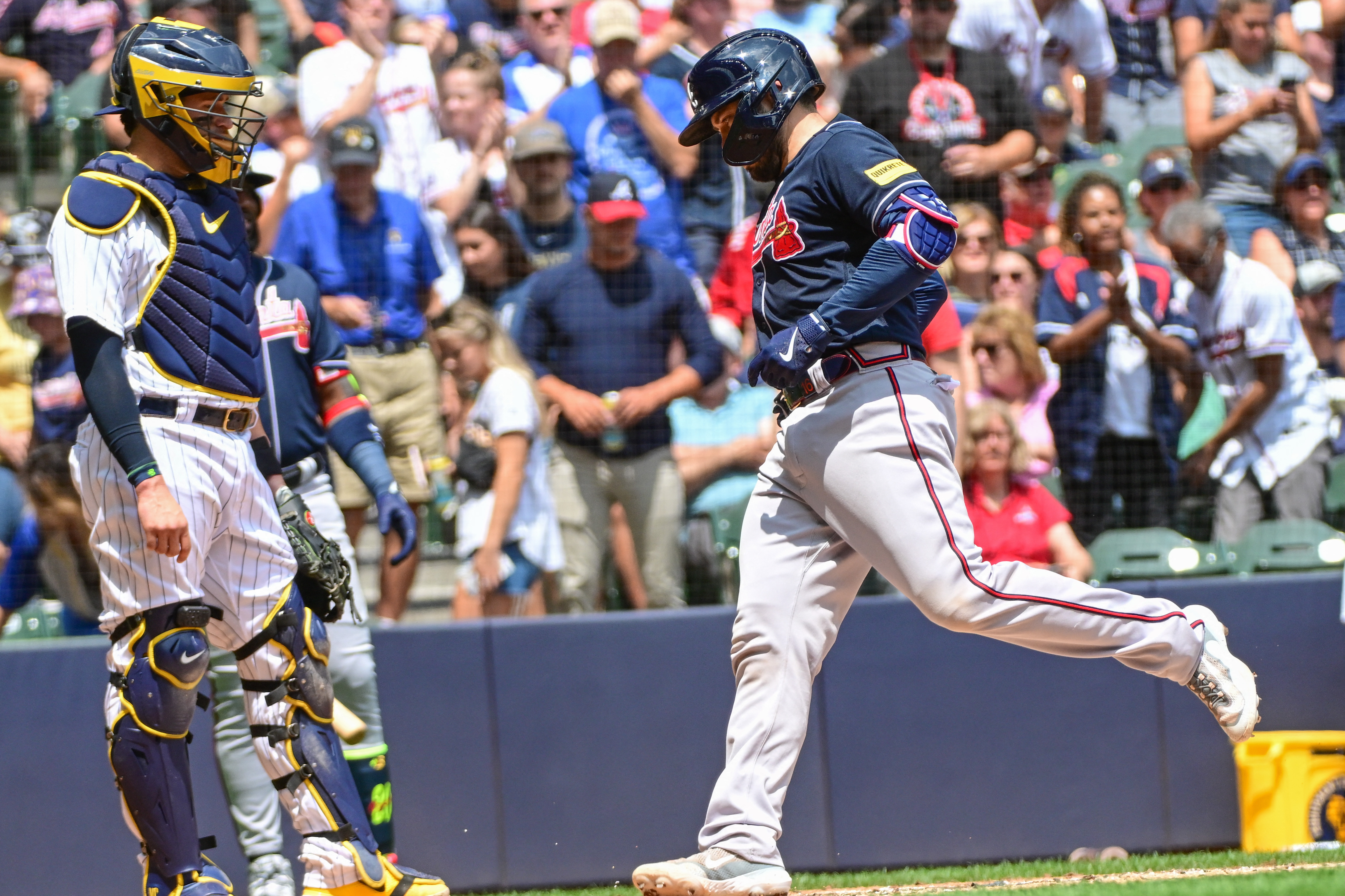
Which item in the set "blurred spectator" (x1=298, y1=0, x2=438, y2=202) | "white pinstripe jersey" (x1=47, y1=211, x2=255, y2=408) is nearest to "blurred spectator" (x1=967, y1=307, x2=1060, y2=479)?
"blurred spectator" (x1=298, y1=0, x2=438, y2=202)

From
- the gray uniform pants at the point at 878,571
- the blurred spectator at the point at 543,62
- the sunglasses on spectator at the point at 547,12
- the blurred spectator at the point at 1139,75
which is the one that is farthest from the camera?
the sunglasses on spectator at the point at 547,12

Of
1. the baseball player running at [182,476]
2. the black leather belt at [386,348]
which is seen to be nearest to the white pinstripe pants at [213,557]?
the baseball player running at [182,476]

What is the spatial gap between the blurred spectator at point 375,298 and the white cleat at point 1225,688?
3.39m

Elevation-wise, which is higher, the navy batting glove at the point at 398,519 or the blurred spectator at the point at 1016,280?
the blurred spectator at the point at 1016,280

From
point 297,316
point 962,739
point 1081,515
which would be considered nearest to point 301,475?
point 297,316

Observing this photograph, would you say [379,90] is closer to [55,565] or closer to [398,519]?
[55,565]

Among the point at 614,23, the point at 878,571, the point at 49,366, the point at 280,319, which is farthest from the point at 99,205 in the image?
the point at 614,23

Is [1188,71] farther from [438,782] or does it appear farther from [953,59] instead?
[438,782]

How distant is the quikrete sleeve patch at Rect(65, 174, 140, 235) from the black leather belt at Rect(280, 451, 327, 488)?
122cm

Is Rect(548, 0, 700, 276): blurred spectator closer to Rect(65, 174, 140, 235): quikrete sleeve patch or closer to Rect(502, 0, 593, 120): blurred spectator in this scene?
Rect(502, 0, 593, 120): blurred spectator

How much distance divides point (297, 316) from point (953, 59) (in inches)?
136

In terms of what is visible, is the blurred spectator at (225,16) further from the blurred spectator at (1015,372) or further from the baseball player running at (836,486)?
the baseball player running at (836,486)

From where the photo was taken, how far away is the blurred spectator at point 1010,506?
5383mm

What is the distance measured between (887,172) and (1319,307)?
3699 mm
